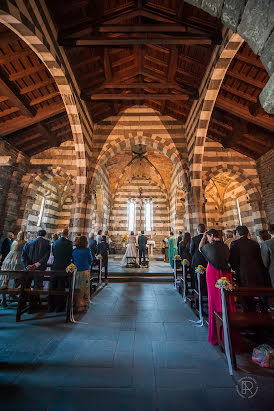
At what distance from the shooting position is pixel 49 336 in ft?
8.00

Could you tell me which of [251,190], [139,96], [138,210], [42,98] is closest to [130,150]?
[138,210]

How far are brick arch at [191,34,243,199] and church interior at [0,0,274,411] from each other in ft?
0.13

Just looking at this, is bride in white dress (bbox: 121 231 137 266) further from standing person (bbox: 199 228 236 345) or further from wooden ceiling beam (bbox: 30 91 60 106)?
wooden ceiling beam (bbox: 30 91 60 106)

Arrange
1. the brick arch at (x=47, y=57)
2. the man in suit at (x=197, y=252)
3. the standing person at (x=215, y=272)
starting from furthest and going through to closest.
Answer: the man in suit at (x=197, y=252) → the brick arch at (x=47, y=57) → the standing person at (x=215, y=272)

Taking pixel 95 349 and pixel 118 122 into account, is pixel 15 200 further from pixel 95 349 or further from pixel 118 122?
pixel 95 349

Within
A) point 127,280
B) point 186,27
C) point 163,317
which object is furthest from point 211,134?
point 163,317

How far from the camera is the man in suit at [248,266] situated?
2.71 m

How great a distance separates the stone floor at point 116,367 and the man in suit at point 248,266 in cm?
96

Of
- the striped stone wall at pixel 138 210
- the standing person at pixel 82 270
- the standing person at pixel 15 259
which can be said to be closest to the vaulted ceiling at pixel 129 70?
the standing person at pixel 15 259

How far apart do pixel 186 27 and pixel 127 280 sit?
25.2 feet

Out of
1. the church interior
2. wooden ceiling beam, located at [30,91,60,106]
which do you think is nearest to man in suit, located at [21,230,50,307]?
the church interior

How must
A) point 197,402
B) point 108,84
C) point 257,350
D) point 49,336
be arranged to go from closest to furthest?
1. point 197,402
2. point 257,350
3. point 49,336
4. point 108,84

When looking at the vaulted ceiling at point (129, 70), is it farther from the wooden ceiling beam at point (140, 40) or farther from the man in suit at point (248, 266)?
the man in suit at point (248, 266)

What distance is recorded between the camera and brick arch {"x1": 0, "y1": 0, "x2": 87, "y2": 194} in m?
3.26
